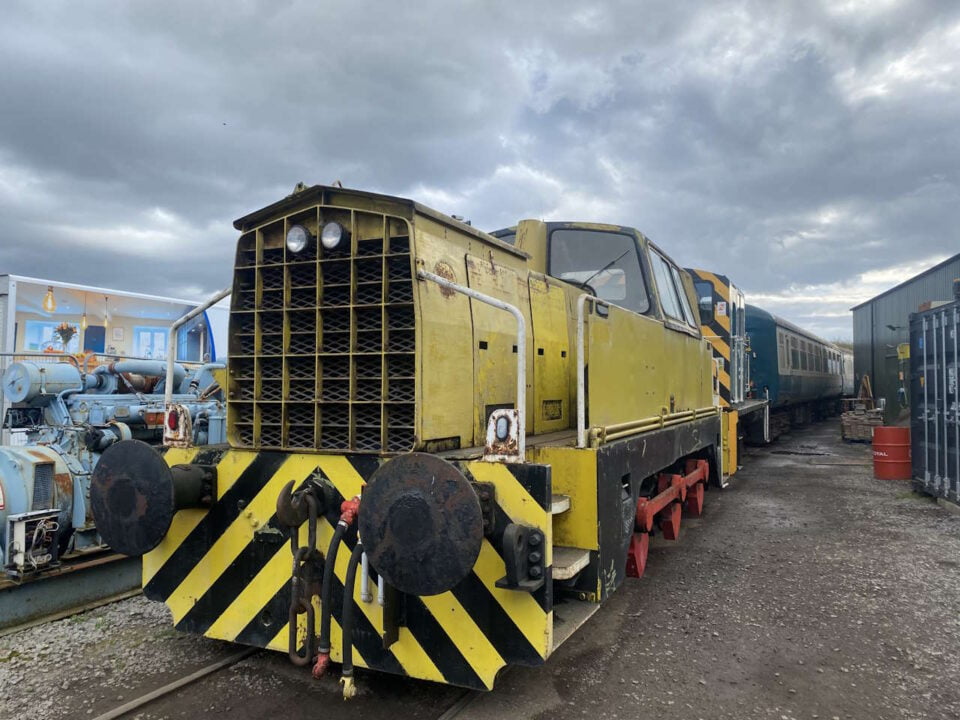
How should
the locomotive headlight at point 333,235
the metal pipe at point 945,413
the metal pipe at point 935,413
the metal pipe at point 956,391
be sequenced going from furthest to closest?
the metal pipe at point 935,413 → the metal pipe at point 945,413 → the metal pipe at point 956,391 → the locomotive headlight at point 333,235

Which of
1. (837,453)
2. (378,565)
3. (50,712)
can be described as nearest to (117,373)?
(50,712)

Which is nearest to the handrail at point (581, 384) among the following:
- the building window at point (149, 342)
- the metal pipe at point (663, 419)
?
the metal pipe at point (663, 419)

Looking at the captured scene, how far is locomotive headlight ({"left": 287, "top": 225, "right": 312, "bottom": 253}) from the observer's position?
3168 mm

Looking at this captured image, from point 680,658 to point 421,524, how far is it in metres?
2.09

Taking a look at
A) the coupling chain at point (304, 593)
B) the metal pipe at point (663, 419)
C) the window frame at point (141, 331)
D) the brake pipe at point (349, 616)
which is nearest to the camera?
the brake pipe at point (349, 616)

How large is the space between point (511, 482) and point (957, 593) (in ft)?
13.6

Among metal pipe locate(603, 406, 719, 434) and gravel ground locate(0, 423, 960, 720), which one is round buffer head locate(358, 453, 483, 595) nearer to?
gravel ground locate(0, 423, 960, 720)

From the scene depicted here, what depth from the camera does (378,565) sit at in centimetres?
261

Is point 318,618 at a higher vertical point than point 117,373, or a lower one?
lower

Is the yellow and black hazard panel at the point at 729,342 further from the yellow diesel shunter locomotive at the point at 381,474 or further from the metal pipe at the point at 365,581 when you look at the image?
the metal pipe at the point at 365,581

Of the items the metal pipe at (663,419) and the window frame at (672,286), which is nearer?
the metal pipe at (663,419)

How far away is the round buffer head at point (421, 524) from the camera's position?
2.52m

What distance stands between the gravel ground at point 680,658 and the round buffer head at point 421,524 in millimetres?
883

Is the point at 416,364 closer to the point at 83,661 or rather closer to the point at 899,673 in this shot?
the point at 83,661
